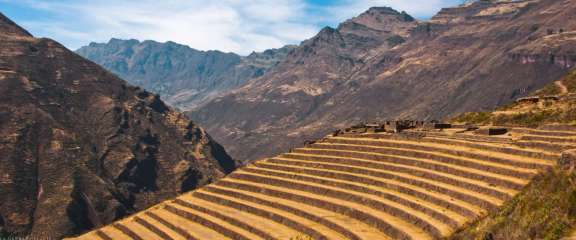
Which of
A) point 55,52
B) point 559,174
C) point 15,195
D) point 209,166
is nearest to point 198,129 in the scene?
point 209,166

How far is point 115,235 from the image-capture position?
38312 mm

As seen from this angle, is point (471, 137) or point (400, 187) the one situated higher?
point (471, 137)

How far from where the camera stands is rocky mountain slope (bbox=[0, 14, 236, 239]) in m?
108

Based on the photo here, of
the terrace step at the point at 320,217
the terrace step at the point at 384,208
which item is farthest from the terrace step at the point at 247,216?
the terrace step at the point at 384,208

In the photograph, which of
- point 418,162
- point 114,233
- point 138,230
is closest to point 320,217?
point 418,162

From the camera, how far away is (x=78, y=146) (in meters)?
132

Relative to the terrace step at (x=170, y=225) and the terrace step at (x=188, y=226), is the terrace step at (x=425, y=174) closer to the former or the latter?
the terrace step at (x=188, y=226)

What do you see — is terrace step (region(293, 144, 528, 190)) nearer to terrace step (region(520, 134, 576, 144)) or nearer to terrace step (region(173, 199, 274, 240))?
terrace step (region(520, 134, 576, 144))

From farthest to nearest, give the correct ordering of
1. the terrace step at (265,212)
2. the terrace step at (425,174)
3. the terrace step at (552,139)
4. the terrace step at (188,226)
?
the terrace step at (188,226), the terrace step at (265,212), the terrace step at (552,139), the terrace step at (425,174)

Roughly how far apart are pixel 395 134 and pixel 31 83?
13244cm

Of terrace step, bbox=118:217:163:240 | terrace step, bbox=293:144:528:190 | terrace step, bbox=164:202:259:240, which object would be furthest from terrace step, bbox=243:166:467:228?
terrace step, bbox=118:217:163:240

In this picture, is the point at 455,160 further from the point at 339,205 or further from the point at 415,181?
the point at 339,205

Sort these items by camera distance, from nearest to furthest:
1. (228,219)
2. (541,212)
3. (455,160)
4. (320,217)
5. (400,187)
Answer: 1. (541,212)
2. (320,217)
3. (400,187)
4. (455,160)
5. (228,219)

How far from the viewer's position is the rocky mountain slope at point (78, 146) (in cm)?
10825
